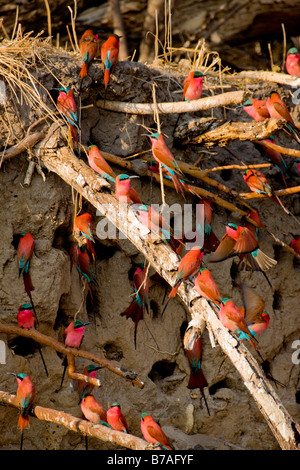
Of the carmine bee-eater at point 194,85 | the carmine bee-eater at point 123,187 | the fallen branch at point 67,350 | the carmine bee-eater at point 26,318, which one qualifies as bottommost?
the fallen branch at point 67,350

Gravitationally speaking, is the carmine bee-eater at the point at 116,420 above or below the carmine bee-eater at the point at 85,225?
below

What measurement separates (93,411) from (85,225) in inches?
50.7

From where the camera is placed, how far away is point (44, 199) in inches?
187

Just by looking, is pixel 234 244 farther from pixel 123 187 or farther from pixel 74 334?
pixel 74 334

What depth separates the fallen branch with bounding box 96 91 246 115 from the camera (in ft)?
14.6

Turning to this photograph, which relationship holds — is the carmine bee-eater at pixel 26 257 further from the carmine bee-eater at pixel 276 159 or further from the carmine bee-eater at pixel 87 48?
the carmine bee-eater at pixel 276 159

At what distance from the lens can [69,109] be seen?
15.1 feet

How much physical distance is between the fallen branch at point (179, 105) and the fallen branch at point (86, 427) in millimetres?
2287

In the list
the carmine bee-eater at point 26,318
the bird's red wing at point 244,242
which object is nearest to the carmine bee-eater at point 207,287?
the bird's red wing at point 244,242

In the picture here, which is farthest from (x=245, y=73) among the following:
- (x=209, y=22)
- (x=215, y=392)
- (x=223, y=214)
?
(x=215, y=392)

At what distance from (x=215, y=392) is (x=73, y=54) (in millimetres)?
2953

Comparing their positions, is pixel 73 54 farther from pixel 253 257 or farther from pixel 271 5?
pixel 271 5

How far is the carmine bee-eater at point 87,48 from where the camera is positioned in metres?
4.77

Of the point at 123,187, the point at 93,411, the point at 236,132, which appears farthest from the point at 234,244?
the point at 93,411
